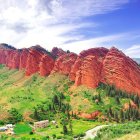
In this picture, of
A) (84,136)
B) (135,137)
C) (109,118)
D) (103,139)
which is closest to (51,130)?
(84,136)

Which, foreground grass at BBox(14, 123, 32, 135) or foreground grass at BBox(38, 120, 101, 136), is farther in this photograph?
foreground grass at BBox(14, 123, 32, 135)

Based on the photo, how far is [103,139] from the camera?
125938 mm

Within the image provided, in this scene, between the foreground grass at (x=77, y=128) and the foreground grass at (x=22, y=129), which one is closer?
the foreground grass at (x=77, y=128)

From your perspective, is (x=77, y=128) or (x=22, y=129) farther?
(x=22, y=129)

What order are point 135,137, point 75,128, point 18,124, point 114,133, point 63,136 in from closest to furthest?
point 135,137
point 114,133
point 63,136
point 75,128
point 18,124

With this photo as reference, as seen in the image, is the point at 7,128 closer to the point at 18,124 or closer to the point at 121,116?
the point at 18,124

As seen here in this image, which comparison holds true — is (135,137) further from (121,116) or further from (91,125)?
(121,116)

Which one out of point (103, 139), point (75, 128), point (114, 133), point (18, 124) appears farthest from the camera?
point (18, 124)

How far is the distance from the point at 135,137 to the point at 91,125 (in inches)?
3338

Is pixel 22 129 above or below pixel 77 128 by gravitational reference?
below

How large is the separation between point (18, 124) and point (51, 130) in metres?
26.6

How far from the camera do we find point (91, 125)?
185 m

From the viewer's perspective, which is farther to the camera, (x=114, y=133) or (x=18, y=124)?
(x=18, y=124)

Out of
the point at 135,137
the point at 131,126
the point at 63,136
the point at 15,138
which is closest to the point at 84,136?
the point at 63,136
